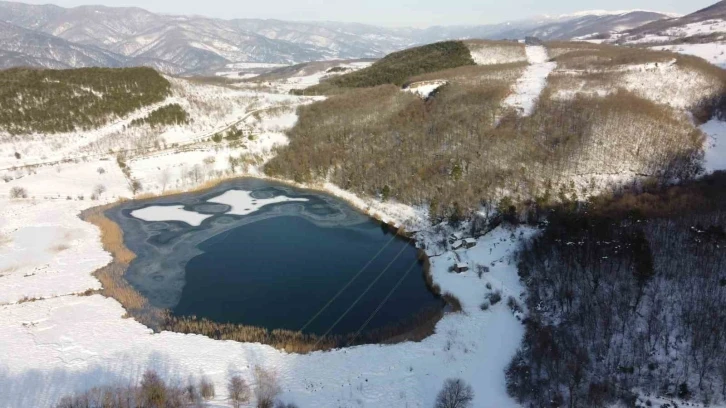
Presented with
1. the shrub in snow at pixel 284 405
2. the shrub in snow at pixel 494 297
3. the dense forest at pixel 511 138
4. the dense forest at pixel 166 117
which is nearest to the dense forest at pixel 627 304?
the shrub in snow at pixel 494 297

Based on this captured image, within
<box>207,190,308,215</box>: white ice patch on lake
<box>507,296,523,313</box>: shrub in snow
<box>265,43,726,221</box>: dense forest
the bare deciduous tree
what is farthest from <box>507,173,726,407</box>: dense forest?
<box>207,190,308,215</box>: white ice patch on lake

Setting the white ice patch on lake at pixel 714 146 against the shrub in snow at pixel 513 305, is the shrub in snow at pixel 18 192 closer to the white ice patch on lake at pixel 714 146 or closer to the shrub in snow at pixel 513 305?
the shrub in snow at pixel 513 305

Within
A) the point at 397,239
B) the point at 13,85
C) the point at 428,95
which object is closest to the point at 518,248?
the point at 397,239

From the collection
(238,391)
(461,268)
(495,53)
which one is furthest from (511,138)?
(495,53)

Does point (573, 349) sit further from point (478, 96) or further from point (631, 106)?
point (478, 96)

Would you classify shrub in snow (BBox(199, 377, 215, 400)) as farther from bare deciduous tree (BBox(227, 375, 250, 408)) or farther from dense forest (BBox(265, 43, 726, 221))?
dense forest (BBox(265, 43, 726, 221))
